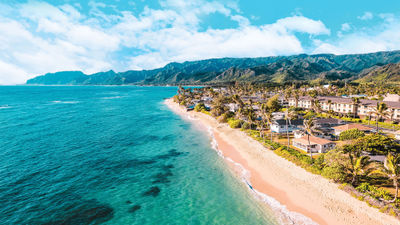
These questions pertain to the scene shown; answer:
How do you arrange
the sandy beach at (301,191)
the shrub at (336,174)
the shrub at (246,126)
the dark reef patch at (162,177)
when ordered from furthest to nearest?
the shrub at (246,126) → the dark reef patch at (162,177) → the shrub at (336,174) → the sandy beach at (301,191)

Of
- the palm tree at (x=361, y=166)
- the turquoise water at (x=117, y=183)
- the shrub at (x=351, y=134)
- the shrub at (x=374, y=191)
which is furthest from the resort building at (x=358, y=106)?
the turquoise water at (x=117, y=183)

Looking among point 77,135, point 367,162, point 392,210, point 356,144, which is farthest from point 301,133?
point 77,135

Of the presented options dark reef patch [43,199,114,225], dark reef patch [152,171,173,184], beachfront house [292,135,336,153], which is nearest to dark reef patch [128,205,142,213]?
dark reef patch [43,199,114,225]

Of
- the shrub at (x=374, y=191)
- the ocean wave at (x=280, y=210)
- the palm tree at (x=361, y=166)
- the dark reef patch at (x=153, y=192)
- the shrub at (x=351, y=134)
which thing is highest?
the palm tree at (x=361, y=166)

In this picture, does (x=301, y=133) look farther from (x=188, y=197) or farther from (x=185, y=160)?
(x=188, y=197)

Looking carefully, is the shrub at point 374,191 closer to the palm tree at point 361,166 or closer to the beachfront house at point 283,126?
the palm tree at point 361,166

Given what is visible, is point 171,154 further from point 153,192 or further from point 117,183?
point 153,192

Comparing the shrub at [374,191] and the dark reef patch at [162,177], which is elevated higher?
the shrub at [374,191]

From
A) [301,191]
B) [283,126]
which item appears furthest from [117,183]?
[283,126]
